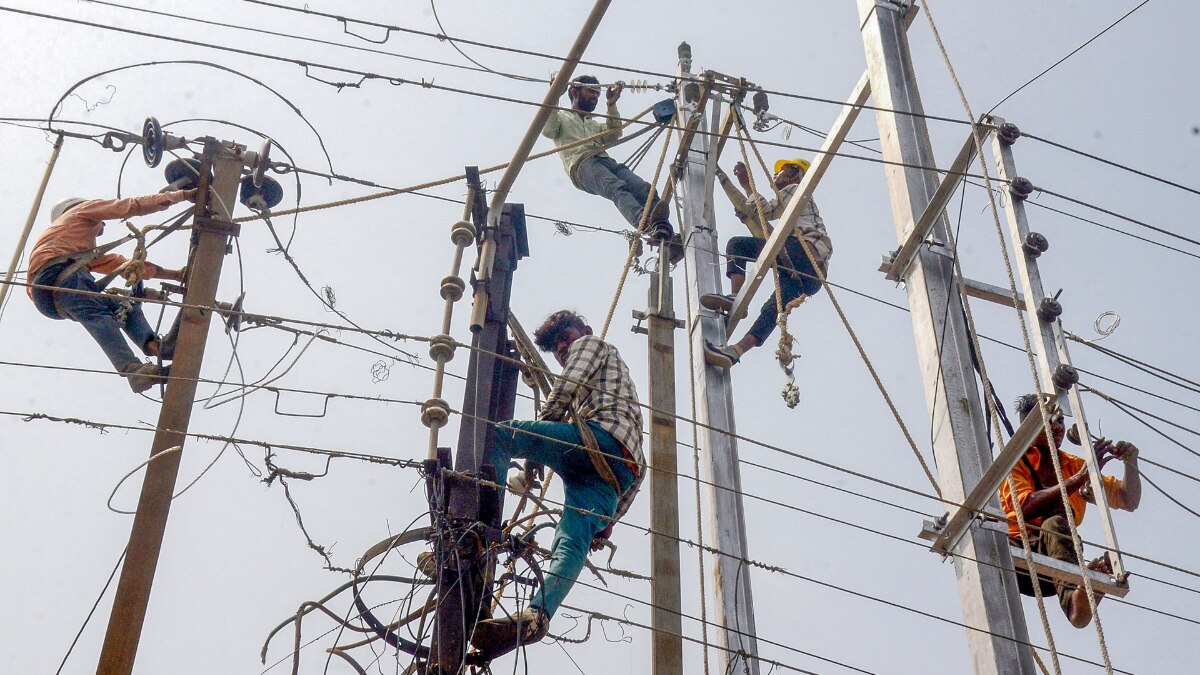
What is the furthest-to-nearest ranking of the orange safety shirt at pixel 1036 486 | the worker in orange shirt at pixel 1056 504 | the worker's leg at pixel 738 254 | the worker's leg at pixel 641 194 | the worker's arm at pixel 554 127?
the worker's arm at pixel 554 127 < the worker's leg at pixel 738 254 < the worker's leg at pixel 641 194 < the orange safety shirt at pixel 1036 486 < the worker in orange shirt at pixel 1056 504

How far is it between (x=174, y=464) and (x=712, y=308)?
3112mm

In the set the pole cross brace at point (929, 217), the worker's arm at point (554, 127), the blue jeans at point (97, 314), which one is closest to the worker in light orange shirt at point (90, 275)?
the blue jeans at point (97, 314)

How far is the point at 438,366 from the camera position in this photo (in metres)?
6.04

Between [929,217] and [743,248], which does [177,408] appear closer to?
[929,217]

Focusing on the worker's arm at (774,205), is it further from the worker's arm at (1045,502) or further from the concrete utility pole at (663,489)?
the worker's arm at (1045,502)

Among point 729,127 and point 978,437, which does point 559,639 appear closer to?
point 978,437

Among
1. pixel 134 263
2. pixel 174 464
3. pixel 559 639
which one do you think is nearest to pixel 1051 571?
pixel 559 639

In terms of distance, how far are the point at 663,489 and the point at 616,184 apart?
3.79 metres

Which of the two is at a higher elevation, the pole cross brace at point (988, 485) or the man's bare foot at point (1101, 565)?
the pole cross brace at point (988, 485)

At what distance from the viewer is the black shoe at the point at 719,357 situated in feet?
24.7

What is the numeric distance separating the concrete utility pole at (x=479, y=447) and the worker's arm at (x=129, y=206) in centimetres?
157

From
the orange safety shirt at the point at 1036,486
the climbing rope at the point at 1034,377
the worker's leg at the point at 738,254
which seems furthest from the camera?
the worker's leg at the point at 738,254

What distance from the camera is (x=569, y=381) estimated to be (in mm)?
6984

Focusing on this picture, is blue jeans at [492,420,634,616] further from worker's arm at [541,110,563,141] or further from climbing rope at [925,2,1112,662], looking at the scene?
worker's arm at [541,110,563,141]
